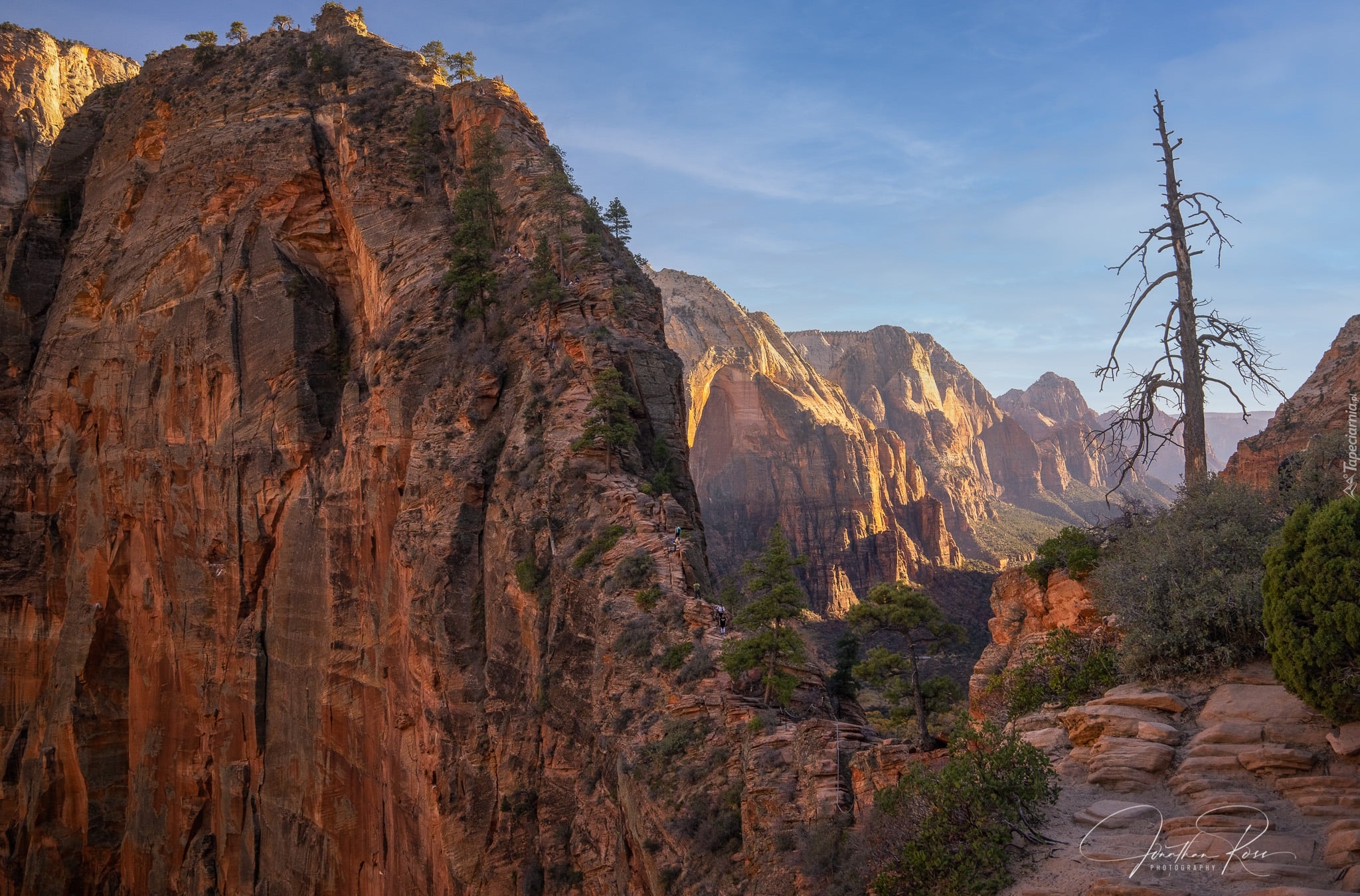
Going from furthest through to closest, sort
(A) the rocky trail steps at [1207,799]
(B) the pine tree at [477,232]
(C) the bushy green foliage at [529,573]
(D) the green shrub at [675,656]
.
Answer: (B) the pine tree at [477,232] < (C) the bushy green foliage at [529,573] < (D) the green shrub at [675,656] < (A) the rocky trail steps at [1207,799]

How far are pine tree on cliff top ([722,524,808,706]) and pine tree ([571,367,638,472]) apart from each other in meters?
8.53

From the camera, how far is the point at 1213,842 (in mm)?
10312

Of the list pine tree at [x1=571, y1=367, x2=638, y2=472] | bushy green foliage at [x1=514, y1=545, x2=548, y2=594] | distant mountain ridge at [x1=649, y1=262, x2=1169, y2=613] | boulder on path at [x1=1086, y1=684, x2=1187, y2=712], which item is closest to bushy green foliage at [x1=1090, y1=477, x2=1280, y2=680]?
boulder on path at [x1=1086, y1=684, x2=1187, y2=712]

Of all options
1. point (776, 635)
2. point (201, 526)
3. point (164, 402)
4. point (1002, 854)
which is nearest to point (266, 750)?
point (201, 526)

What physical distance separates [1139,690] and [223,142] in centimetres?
4795

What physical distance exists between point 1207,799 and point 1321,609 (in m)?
2.99

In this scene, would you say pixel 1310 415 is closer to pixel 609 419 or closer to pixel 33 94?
pixel 609 419

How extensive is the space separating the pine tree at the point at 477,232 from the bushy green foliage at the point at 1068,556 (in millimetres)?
21780

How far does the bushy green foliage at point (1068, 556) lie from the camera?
19.4 meters

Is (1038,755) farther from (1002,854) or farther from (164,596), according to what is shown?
(164,596)

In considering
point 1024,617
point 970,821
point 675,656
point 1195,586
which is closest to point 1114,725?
point 1195,586

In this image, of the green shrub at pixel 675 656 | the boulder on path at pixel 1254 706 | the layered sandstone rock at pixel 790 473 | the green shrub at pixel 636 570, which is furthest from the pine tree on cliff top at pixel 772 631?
the layered sandstone rock at pixel 790 473

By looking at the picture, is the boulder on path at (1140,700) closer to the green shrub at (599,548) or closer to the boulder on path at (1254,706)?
the boulder on path at (1254,706)

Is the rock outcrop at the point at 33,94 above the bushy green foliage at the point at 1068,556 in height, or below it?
above
